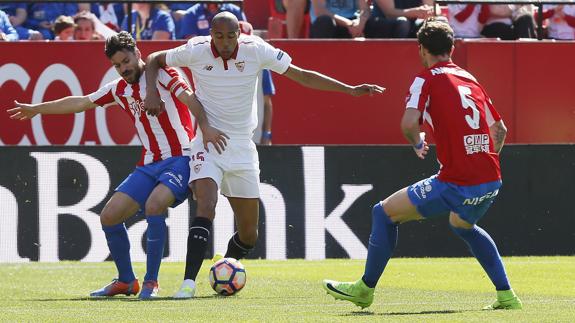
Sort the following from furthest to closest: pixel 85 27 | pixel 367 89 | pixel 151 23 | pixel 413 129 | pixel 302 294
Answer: pixel 151 23, pixel 85 27, pixel 302 294, pixel 367 89, pixel 413 129

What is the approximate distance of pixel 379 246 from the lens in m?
9.20

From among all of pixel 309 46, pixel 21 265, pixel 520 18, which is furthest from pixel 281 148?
pixel 520 18

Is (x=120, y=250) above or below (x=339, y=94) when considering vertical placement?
below

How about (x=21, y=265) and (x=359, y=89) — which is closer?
(x=359, y=89)

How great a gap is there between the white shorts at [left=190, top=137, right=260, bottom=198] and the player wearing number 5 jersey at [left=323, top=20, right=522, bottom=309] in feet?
5.56

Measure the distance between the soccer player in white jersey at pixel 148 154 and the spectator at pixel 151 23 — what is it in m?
5.63

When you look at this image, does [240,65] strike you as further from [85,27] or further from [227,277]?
[85,27]

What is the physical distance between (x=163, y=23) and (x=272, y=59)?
20.9 ft

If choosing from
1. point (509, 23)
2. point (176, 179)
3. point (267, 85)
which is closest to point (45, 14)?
point (267, 85)

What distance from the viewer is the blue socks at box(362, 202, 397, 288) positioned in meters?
9.18

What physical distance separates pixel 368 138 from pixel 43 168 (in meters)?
4.38

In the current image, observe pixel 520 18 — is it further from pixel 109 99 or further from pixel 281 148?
pixel 109 99

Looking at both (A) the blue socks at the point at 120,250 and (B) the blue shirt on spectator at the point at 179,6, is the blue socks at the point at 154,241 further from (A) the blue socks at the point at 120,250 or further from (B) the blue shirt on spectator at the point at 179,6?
(B) the blue shirt on spectator at the point at 179,6

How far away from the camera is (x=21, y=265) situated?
14.0 meters
